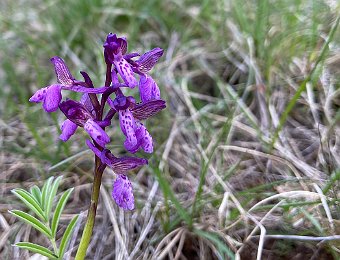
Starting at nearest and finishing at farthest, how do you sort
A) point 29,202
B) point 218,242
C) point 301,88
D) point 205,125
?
point 29,202, point 218,242, point 301,88, point 205,125

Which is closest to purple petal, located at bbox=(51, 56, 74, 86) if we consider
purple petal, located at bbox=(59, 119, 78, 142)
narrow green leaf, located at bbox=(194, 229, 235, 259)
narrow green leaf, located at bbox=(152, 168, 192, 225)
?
purple petal, located at bbox=(59, 119, 78, 142)

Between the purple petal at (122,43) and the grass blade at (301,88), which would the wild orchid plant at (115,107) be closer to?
the purple petal at (122,43)

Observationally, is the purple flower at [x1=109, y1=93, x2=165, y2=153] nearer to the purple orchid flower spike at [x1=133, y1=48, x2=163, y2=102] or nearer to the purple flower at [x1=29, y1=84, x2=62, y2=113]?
the purple orchid flower spike at [x1=133, y1=48, x2=163, y2=102]

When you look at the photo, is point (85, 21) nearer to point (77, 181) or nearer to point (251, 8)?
point (251, 8)

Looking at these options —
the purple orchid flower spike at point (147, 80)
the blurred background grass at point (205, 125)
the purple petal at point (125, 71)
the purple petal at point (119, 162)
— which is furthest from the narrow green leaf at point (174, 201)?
the purple petal at point (125, 71)

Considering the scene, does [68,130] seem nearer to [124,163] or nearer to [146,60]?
[124,163]

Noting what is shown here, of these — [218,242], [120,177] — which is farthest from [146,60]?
[218,242]
